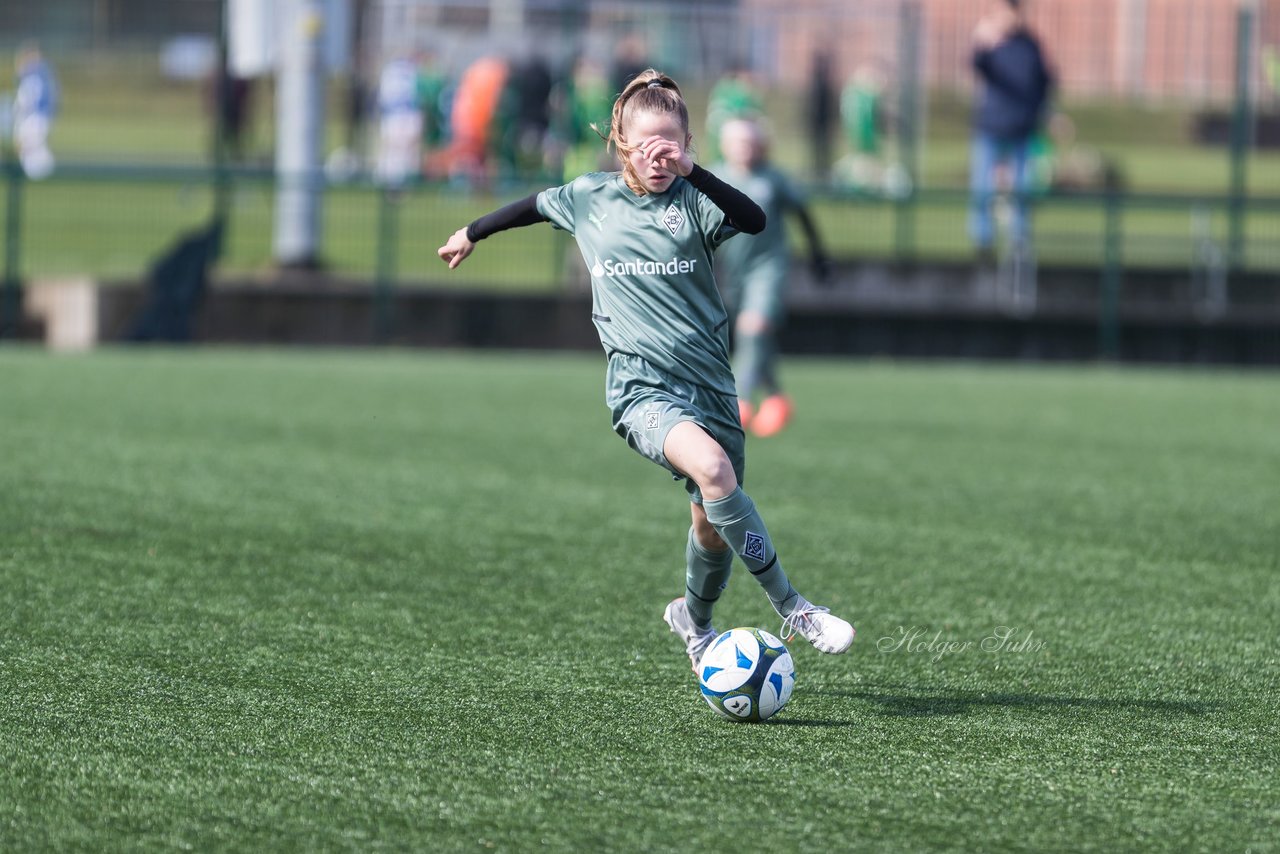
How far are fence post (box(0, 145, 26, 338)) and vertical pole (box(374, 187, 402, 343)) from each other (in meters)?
3.17

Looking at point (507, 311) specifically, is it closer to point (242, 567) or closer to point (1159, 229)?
point (1159, 229)

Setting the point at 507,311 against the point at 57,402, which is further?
the point at 507,311

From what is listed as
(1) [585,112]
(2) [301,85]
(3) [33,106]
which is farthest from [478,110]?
(3) [33,106]

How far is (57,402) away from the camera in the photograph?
38.9 ft

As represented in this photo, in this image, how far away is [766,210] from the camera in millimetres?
11828

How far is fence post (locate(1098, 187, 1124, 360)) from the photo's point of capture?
704 inches

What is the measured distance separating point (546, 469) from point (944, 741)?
5.35m

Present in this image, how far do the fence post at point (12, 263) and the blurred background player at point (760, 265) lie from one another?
7.78 m

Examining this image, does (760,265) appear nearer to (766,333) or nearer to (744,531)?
(766,333)

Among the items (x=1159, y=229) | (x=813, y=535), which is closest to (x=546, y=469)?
(x=813, y=535)

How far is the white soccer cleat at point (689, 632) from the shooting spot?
520 centimetres

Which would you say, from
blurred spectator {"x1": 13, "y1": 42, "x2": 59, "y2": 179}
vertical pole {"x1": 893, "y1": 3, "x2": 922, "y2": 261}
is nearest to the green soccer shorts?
vertical pole {"x1": 893, "y1": 3, "x2": 922, "y2": 261}

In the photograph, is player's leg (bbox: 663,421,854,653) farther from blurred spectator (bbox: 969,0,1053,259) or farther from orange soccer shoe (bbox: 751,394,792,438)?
blurred spectator (bbox: 969,0,1053,259)

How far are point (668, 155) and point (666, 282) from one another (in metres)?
0.39
